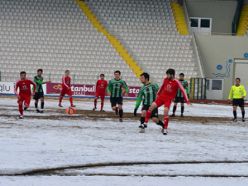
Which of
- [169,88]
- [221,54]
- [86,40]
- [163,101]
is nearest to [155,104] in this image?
[163,101]

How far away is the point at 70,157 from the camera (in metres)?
10.3

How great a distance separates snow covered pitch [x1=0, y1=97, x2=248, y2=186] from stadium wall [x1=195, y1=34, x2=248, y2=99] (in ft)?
84.0

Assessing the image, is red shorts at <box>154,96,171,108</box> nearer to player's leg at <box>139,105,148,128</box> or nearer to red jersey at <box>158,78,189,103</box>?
red jersey at <box>158,78,189,103</box>

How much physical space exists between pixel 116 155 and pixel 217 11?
36963 millimetres

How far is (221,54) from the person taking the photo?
42719mm

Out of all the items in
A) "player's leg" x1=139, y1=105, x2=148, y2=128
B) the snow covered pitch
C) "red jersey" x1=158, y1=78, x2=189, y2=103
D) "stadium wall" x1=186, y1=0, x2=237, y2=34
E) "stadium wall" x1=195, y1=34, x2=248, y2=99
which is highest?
"stadium wall" x1=186, y1=0, x2=237, y2=34

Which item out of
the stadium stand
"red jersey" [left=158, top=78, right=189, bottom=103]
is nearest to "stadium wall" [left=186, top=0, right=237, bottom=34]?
the stadium stand

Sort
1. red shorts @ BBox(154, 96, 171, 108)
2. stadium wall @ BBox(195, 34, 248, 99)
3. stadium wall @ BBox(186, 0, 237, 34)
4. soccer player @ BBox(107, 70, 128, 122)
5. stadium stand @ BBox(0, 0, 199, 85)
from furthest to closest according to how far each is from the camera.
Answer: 1. stadium wall @ BBox(186, 0, 237, 34)
2. stadium wall @ BBox(195, 34, 248, 99)
3. stadium stand @ BBox(0, 0, 199, 85)
4. soccer player @ BBox(107, 70, 128, 122)
5. red shorts @ BBox(154, 96, 171, 108)

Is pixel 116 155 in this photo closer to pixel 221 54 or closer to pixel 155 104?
pixel 155 104

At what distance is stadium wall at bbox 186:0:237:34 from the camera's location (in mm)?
46000

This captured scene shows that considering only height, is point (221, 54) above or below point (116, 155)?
above

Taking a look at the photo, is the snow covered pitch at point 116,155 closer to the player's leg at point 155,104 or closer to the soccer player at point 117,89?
the player's leg at point 155,104

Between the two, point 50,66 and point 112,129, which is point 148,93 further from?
point 50,66

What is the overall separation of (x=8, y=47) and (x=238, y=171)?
110ft
